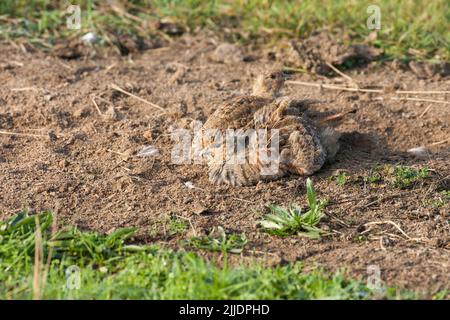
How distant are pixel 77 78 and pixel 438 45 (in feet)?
11.1

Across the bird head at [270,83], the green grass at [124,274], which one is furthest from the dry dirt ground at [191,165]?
the bird head at [270,83]

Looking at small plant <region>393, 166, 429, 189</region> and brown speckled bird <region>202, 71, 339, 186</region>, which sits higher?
brown speckled bird <region>202, 71, 339, 186</region>

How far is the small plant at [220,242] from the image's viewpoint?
4.68m

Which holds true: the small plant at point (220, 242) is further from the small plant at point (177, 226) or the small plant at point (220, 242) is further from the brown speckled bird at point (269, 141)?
the brown speckled bird at point (269, 141)

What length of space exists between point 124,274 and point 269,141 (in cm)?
158

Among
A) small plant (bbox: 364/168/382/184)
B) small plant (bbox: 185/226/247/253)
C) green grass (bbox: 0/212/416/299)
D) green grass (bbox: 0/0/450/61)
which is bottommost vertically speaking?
small plant (bbox: 364/168/382/184)

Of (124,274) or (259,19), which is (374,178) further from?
(259,19)

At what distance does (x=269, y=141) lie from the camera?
5492 millimetres

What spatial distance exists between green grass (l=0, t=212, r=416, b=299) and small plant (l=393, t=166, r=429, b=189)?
1357 millimetres

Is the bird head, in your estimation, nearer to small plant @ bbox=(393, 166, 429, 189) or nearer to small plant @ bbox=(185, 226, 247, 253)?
small plant @ bbox=(393, 166, 429, 189)

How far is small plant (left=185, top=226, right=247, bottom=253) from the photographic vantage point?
184 inches

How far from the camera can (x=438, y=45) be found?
794 cm

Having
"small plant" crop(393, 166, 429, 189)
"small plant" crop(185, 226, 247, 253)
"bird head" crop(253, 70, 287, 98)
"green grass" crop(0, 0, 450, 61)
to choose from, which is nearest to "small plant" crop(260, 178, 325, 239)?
"small plant" crop(185, 226, 247, 253)

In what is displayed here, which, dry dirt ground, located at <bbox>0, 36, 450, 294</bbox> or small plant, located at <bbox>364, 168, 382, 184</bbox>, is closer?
dry dirt ground, located at <bbox>0, 36, 450, 294</bbox>
